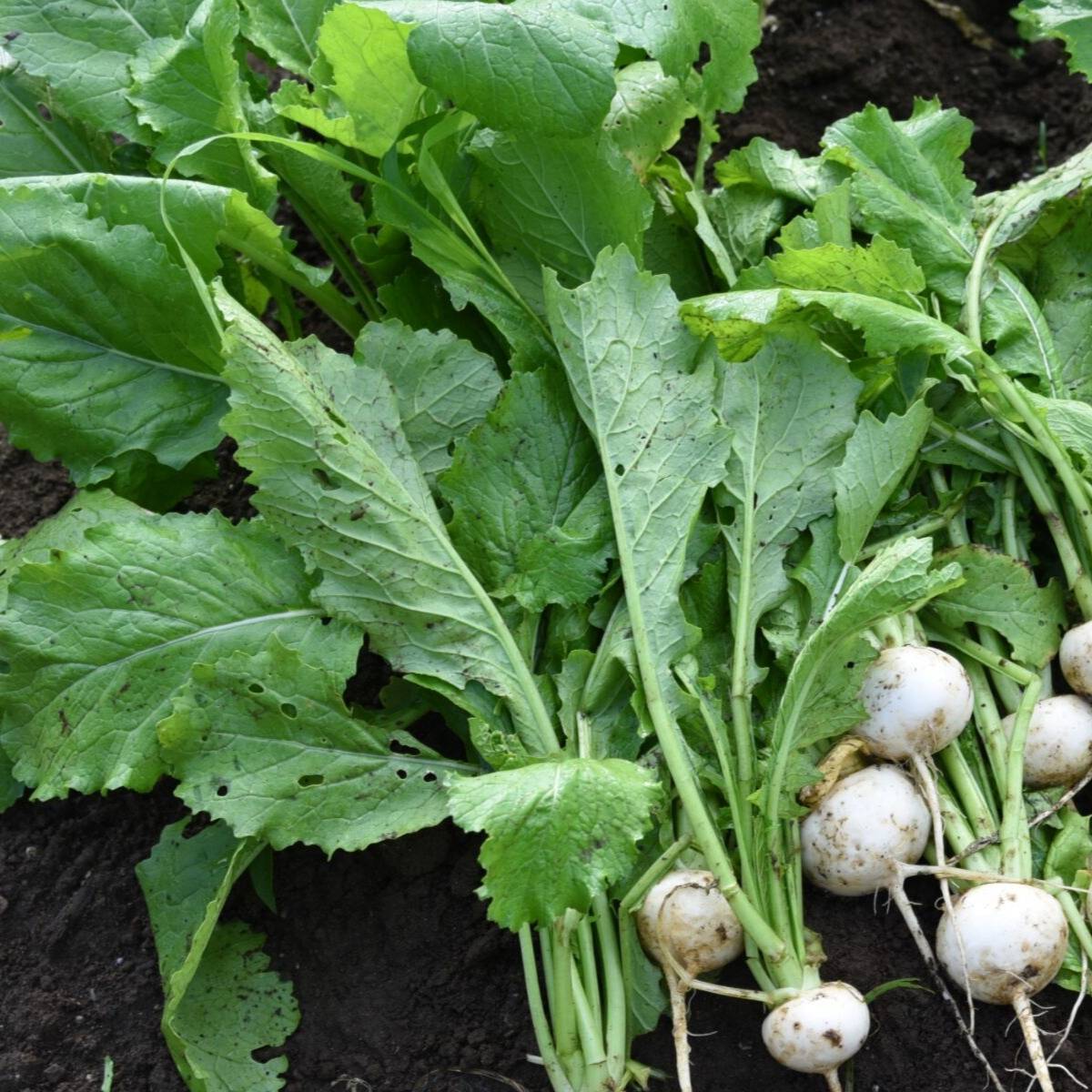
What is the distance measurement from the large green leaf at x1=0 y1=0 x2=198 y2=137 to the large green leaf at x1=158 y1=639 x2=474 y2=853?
1004mm

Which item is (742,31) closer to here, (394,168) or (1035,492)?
(394,168)

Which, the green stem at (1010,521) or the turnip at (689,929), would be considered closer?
the turnip at (689,929)

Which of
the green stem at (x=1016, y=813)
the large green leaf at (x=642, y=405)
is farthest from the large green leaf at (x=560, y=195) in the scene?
the green stem at (x=1016, y=813)

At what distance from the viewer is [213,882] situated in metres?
1.91

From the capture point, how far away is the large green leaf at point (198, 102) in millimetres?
1948

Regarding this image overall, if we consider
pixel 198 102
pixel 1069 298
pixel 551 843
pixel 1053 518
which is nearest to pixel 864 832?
pixel 551 843

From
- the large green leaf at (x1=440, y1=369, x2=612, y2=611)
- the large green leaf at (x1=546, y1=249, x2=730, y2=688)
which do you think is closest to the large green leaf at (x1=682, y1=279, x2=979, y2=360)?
the large green leaf at (x1=546, y1=249, x2=730, y2=688)

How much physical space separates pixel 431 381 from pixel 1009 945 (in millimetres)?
1182

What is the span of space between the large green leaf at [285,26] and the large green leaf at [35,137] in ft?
1.16

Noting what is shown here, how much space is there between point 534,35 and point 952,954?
1.42 m

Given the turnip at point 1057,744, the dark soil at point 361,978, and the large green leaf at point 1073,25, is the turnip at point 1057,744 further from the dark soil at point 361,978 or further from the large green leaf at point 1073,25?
the large green leaf at point 1073,25

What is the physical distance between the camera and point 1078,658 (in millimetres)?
1896

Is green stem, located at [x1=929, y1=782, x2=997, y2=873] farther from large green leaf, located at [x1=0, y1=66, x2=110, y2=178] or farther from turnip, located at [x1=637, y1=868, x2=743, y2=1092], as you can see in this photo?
large green leaf, located at [x1=0, y1=66, x2=110, y2=178]

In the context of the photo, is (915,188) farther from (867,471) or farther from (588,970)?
(588,970)
